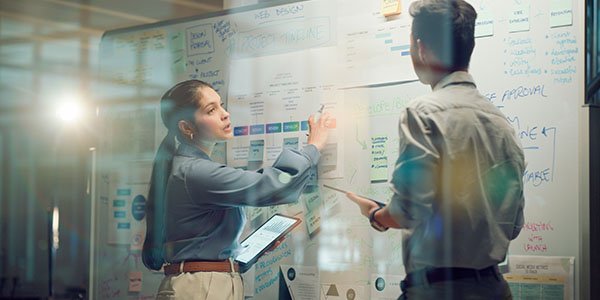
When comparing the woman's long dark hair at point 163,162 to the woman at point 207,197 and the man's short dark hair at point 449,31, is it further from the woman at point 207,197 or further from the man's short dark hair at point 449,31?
the man's short dark hair at point 449,31

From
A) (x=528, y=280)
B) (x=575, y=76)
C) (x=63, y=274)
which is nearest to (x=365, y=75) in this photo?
(x=575, y=76)

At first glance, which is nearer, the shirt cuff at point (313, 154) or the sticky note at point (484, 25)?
the sticky note at point (484, 25)

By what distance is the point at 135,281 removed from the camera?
2496 mm

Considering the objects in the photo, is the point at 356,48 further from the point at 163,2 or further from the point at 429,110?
the point at 163,2

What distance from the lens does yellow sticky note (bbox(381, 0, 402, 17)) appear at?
6.53ft

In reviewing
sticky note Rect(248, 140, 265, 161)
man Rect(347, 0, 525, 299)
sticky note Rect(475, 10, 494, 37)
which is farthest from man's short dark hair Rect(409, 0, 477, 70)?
sticky note Rect(248, 140, 265, 161)

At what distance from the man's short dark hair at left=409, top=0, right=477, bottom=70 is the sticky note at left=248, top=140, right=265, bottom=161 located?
2.27 feet

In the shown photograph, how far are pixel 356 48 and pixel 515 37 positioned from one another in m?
0.44

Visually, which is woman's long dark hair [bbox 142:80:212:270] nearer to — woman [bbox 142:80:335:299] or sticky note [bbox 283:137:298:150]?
woman [bbox 142:80:335:299]

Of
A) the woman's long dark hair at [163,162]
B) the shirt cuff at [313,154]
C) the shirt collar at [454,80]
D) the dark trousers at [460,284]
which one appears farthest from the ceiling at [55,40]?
the dark trousers at [460,284]

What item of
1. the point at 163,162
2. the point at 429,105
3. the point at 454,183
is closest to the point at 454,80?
the point at 429,105

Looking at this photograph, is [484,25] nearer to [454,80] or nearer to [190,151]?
[454,80]

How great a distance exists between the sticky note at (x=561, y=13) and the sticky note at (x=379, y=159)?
1.71 ft

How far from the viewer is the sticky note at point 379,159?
1.99m
